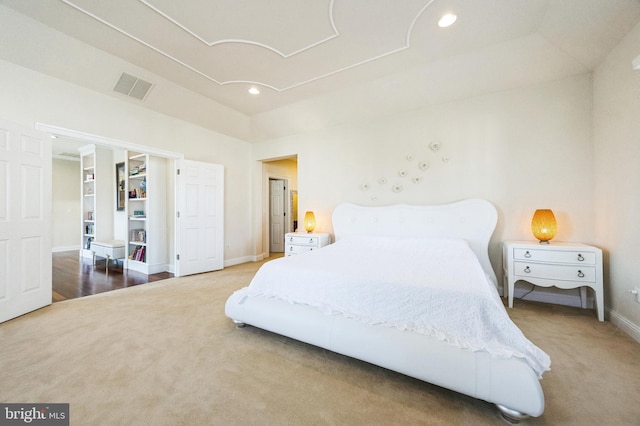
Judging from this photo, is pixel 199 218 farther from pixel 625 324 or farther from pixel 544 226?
pixel 625 324

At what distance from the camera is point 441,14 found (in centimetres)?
225

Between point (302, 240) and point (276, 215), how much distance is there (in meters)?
2.92

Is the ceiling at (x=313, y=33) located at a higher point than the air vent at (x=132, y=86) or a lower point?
higher

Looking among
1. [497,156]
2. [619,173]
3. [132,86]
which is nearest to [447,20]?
[497,156]

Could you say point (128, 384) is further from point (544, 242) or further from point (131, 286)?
point (544, 242)

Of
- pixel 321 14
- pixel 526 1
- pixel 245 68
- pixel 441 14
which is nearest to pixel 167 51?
pixel 245 68

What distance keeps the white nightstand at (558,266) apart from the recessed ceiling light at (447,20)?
2.41m

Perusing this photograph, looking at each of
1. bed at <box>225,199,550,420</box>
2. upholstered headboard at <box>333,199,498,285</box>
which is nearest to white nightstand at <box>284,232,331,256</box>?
upholstered headboard at <box>333,199,498,285</box>

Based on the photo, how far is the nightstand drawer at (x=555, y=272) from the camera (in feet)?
7.89

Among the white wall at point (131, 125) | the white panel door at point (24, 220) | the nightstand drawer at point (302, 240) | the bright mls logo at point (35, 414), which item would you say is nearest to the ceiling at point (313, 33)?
the white wall at point (131, 125)

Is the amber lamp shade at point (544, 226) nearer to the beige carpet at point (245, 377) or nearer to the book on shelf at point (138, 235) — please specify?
the beige carpet at point (245, 377)

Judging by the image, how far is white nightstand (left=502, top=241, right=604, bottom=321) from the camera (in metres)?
2.38

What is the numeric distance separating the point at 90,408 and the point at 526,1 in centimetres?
431

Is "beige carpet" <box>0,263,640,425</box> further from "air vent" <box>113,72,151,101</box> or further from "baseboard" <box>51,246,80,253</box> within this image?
"baseboard" <box>51,246,80,253</box>
